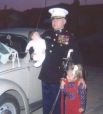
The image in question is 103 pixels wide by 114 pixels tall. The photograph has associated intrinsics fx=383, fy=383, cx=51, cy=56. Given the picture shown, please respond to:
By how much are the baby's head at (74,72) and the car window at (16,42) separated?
105 centimetres

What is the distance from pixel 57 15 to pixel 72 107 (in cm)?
142

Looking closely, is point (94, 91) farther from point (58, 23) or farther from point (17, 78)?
point (58, 23)

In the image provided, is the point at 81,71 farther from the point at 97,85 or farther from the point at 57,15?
the point at 97,85

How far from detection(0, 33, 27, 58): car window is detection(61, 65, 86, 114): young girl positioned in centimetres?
105

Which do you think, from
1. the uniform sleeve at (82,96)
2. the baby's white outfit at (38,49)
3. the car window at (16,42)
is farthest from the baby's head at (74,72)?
the car window at (16,42)

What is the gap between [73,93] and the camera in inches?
225

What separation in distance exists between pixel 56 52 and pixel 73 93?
2.35ft

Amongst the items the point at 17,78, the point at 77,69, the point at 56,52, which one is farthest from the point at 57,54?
the point at 17,78

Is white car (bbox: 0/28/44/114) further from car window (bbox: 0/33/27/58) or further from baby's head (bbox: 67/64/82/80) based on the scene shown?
baby's head (bbox: 67/64/82/80)

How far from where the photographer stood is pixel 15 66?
235 inches

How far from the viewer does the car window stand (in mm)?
6379

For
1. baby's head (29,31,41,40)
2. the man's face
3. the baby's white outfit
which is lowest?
the baby's white outfit

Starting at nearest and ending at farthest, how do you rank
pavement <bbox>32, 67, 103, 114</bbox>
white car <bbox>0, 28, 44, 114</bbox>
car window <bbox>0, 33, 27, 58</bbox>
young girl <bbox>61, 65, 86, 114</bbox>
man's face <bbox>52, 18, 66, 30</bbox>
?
man's face <bbox>52, 18, 66, 30</bbox> < young girl <bbox>61, 65, 86, 114</bbox> < white car <bbox>0, 28, 44, 114</bbox> < car window <bbox>0, 33, 27, 58</bbox> < pavement <bbox>32, 67, 103, 114</bbox>

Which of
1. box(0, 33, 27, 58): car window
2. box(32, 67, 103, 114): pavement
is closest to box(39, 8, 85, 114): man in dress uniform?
box(0, 33, 27, 58): car window
